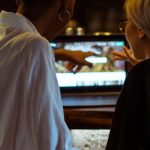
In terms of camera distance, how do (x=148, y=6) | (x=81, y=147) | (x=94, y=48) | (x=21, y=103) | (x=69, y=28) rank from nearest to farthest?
(x=21, y=103)
(x=148, y=6)
(x=81, y=147)
(x=94, y=48)
(x=69, y=28)

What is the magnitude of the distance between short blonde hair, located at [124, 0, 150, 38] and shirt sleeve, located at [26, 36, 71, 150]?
0.83ft

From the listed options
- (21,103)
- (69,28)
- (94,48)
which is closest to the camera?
(21,103)

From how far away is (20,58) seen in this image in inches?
30.6

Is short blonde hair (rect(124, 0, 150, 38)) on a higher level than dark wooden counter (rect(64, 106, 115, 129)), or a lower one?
higher

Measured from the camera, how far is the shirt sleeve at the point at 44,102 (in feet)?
2.47

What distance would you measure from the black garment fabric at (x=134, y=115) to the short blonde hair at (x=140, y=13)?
0.11 m

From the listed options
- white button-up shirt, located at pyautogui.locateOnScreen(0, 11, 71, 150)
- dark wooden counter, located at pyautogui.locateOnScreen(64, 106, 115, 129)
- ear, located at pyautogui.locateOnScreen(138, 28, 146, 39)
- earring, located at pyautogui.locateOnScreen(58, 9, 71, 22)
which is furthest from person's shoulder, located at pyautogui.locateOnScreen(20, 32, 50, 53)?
dark wooden counter, located at pyautogui.locateOnScreen(64, 106, 115, 129)

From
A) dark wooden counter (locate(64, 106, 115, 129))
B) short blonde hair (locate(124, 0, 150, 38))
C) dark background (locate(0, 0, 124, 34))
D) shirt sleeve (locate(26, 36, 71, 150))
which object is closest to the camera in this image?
shirt sleeve (locate(26, 36, 71, 150))

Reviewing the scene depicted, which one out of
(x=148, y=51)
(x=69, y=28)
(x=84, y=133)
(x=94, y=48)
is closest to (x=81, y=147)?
(x=84, y=133)

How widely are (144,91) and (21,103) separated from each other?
27 centimetres

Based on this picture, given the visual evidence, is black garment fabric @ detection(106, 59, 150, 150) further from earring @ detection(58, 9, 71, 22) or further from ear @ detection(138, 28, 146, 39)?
earring @ detection(58, 9, 71, 22)

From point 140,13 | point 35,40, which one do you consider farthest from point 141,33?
point 35,40

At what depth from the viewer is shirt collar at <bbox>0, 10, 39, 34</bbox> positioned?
839mm

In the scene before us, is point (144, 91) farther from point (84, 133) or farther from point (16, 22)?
point (84, 133)
